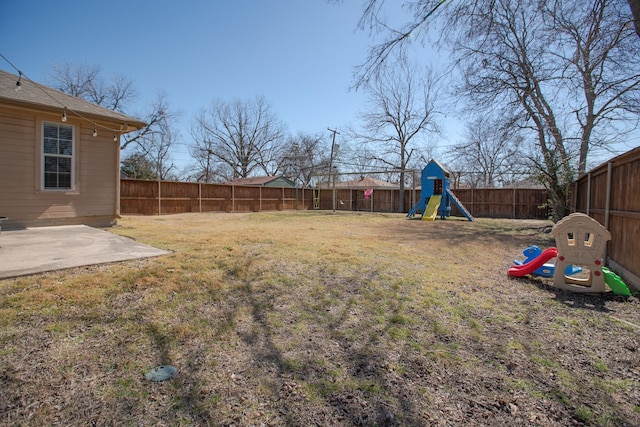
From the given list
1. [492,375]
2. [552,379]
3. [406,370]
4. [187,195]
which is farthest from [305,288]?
[187,195]

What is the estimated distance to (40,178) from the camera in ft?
22.0

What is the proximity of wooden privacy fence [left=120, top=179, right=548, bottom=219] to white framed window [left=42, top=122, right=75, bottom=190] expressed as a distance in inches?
309

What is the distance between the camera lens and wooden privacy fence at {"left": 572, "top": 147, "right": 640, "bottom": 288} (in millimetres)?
4242

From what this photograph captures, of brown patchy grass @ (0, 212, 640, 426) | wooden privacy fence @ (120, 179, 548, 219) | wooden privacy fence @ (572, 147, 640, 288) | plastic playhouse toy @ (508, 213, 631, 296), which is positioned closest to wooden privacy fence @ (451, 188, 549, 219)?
wooden privacy fence @ (120, 179, 548, 219)

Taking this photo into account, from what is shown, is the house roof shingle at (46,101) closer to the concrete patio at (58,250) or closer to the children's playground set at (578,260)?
the concrete patio at (58,250)

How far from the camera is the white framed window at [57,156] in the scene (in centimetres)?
677

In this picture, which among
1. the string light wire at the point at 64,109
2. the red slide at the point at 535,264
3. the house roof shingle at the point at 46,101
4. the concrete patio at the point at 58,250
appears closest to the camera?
the concrete patio at the point at 58,250

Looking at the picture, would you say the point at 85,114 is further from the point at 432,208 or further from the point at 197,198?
the point at 432,208

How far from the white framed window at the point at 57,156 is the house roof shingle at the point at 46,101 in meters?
0.47

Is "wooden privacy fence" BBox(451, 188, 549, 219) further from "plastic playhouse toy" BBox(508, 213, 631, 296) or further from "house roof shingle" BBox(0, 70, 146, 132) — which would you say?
"house roof shingle" BBox(0, 70, 146, 132)

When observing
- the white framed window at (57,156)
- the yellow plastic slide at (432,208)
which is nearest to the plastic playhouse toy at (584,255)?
the white framed window at (57,156)

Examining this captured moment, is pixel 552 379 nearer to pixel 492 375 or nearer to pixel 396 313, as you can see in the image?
pixel 492 375

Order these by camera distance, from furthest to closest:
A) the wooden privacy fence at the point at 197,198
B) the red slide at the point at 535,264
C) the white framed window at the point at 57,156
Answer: the wooden privacy fence at the point at 197,198, the white framed window at the point at 57,156, the red slide at the point at 535,264

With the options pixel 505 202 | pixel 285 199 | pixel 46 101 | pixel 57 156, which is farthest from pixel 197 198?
pixel 505 202
